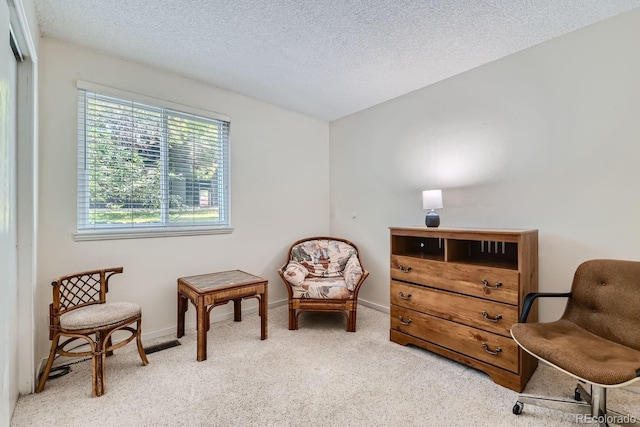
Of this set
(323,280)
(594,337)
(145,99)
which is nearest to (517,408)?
(594,337)

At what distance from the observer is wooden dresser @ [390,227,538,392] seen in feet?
6.25

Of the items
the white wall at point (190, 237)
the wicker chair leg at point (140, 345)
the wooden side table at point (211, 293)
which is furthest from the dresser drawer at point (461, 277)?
the wicker chair leg at point (140, 345)

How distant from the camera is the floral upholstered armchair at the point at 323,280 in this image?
9.25 ft

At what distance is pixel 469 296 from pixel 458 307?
125 millimetres

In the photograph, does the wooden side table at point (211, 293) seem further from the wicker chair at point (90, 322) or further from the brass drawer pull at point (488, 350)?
the brass drawer pull at point (488, 350)

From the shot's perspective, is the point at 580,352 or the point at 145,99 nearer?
the point at 580,352

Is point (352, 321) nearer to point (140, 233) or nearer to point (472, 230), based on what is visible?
point (472, 230)

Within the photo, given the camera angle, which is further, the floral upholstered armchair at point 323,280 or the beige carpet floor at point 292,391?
the floral upholstered armchair at point 323,280

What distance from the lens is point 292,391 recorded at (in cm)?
186

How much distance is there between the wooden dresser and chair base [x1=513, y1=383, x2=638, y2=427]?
8.1 inches

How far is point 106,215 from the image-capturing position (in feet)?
8.07

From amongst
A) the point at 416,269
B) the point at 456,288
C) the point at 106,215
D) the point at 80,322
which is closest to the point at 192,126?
the point at 106,215

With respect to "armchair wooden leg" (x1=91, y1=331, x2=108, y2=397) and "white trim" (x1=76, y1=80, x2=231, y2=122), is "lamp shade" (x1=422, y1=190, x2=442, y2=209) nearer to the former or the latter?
"white trim" (x1=76, y1=80, x2=231, y2=122)

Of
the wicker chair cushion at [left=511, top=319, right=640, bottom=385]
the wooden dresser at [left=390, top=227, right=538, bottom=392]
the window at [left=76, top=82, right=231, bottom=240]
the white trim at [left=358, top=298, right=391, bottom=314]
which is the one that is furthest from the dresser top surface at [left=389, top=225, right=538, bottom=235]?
the window at [left=76, top=82, right=231, bottom=240]
